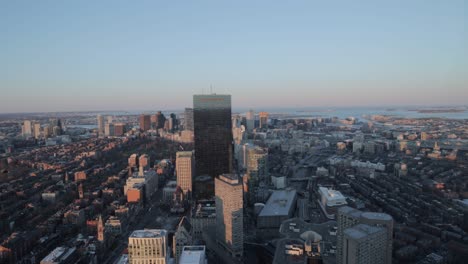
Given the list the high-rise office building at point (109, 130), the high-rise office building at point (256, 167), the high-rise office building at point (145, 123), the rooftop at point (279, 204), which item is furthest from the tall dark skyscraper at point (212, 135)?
the high-rise office building at point (109, 130)

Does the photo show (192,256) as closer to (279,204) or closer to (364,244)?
(364,244)

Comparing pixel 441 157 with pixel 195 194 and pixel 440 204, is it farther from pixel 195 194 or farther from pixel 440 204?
pixel 195 194

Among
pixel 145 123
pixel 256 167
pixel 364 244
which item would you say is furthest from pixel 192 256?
pixel 145 123

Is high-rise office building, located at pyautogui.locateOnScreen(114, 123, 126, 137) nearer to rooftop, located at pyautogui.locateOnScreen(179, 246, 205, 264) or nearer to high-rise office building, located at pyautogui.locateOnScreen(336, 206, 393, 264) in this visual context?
rooftop, located at pyautogui.locateOnScreen(179, 246, 205, 264)

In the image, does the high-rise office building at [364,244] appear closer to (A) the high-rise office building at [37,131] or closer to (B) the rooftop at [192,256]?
(B) the rooftop at [192,256]

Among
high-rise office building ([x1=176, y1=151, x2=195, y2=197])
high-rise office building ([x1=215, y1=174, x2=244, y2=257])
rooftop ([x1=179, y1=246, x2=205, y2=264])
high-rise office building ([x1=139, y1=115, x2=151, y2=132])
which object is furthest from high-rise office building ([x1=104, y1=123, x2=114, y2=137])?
rooftop ([x1=179, y1=246, x2=205, y2=264])

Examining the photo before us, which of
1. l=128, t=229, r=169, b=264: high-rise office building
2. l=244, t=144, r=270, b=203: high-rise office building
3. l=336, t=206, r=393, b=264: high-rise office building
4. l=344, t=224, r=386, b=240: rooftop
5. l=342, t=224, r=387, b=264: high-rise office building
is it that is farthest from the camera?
l=244, t=144, r=270, b=203: high-rise office building

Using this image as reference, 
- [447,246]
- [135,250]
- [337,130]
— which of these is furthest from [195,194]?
[337,130]
